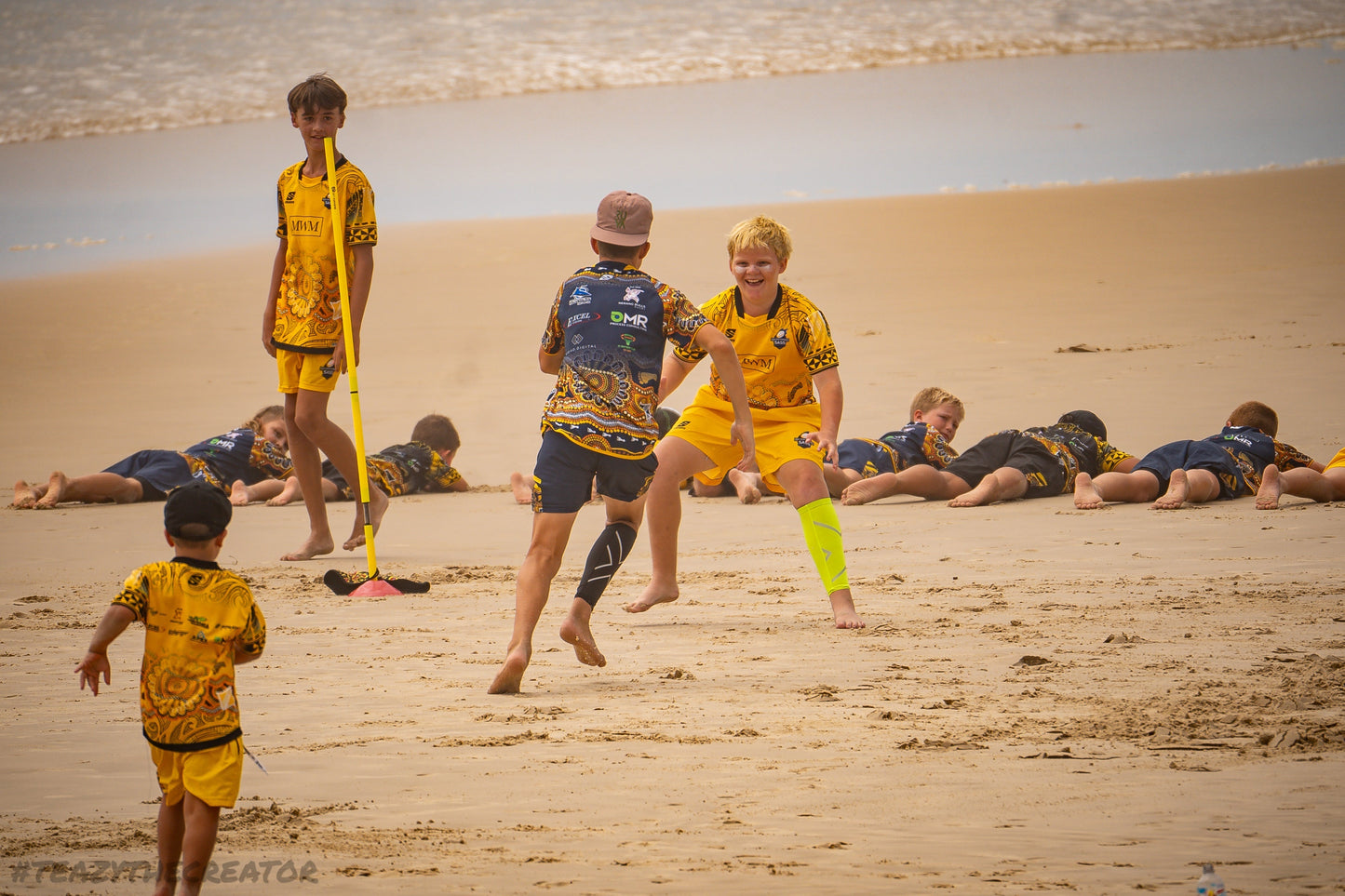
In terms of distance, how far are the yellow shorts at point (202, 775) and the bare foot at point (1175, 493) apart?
224 inches

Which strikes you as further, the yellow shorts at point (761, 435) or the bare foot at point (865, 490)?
the bare foot at point (865, 490)

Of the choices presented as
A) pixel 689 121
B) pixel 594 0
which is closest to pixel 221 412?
pixel 689 121

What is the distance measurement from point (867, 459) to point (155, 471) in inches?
173

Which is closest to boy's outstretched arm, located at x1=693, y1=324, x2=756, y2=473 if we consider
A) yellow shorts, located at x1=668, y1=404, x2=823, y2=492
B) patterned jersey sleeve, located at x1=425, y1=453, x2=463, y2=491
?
yellow shorts, located at x1=668, y1=404, x2=823, y2=492

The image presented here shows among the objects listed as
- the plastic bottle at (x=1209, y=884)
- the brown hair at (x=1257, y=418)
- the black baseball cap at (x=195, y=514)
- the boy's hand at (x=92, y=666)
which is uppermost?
the brown hair at (x=1257, y=418)

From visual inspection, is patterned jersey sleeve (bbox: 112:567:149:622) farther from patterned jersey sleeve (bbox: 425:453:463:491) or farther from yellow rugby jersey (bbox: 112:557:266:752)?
patterned jersey sleeve (bbox: 425:453:463:491)

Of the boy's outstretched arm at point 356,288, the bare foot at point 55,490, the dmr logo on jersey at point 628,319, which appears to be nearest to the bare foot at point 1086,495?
the dmr logo on jersey at point 628,319

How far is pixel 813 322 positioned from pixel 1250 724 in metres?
2.65

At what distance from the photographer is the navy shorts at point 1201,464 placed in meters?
7.85

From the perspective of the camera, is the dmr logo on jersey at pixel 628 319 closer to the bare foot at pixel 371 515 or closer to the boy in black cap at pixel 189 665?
the boy in black cap at pixel 189 665

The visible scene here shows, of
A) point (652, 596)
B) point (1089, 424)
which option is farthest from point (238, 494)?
point (1089, 424)

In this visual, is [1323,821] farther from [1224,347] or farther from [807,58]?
[807,58]

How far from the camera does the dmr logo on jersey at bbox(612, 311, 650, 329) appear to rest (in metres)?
4.92

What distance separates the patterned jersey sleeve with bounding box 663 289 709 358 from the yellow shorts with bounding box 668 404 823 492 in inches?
43.8
